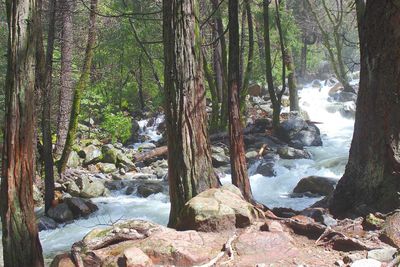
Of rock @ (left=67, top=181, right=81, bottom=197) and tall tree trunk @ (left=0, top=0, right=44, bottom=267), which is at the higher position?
tall tree trunk @ (left=0, top=0, right=44, bottom=267)

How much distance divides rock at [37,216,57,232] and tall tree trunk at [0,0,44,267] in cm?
416

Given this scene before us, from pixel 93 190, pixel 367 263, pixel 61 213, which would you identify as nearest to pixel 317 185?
pixel 93 190

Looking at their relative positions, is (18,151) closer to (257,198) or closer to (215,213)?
(215,213)

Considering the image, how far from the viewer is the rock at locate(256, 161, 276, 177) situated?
40.5ft

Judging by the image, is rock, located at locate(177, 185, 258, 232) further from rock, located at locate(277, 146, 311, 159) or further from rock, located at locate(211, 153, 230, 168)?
rock, located at locate(277, 146, 311, 159)

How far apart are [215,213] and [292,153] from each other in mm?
9495

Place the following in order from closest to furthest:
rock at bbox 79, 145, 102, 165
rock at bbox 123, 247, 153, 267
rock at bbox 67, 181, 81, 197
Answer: rock at bbox 123, 247, 153, 267 → rock at bbox 67, 181, 81, 197 → rock at bbox 79, 145, 102, 165

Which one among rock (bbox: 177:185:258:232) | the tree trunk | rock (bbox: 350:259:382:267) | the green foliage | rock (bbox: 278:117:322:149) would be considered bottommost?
rock (bbox: 350:259:382:267)

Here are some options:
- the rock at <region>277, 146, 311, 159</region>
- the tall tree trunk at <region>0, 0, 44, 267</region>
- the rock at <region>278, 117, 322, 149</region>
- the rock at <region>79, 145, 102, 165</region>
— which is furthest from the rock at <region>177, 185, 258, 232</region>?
the rock at <region>278, 117, 322, 149</region>

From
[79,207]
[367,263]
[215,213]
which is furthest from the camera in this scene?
[79,207]

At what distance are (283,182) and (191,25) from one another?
7153mm

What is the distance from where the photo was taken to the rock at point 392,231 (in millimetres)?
4469

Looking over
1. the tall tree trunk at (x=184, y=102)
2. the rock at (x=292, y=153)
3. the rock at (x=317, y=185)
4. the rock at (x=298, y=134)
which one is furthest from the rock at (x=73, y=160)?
the tall tree trunk at (x=184, y=102)

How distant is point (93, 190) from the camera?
11305 millimetres
